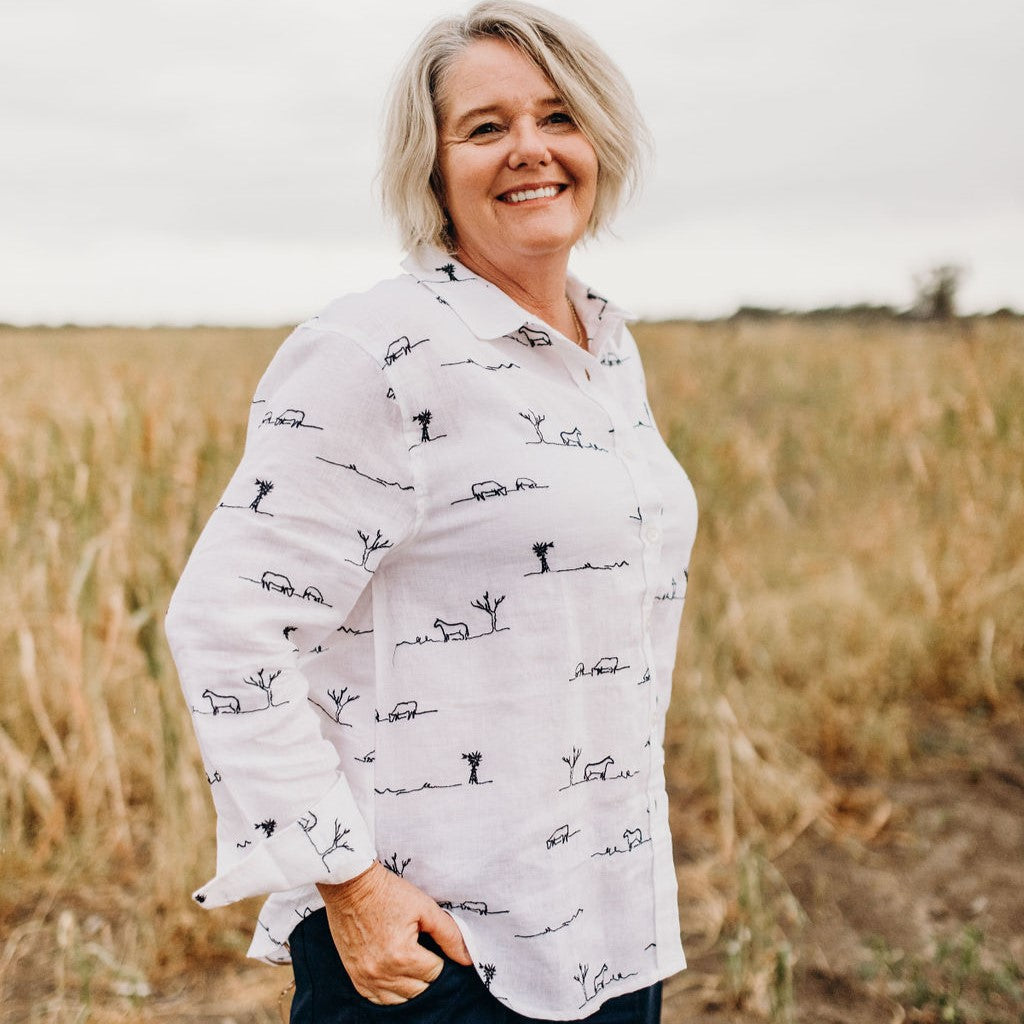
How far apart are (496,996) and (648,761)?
0.33m

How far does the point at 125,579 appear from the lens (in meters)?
2.41

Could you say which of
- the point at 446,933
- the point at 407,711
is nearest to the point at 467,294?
the point at 407,711

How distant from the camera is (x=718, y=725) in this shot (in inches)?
120

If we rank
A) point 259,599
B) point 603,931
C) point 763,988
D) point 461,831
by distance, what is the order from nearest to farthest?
point 259,599, point 461,831, point 603,931, point 763,988

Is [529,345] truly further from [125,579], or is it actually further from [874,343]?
[874,343]

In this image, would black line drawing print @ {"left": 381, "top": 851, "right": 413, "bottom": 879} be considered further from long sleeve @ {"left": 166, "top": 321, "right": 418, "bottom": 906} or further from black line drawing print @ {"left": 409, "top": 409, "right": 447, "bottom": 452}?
black line drawing print @ {"left": 409, "top": 409, "right": 447, "bottom": 452}

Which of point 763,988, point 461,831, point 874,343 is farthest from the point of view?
point 874,343

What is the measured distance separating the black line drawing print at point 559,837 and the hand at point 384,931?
0.48 ft

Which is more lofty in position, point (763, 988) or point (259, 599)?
point (259, 599)

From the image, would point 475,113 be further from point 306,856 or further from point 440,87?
point 306,856

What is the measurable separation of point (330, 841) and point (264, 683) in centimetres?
18

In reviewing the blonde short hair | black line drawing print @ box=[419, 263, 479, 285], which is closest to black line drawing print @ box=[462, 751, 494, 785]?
black line drawing print @ box=[419, 263, 479, 285]

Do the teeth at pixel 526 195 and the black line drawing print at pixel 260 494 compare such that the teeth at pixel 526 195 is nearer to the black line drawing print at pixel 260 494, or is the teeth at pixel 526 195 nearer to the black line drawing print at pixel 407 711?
the black line drawing print at pixel 260 494

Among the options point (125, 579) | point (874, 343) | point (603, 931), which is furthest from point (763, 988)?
point (874, 343)
